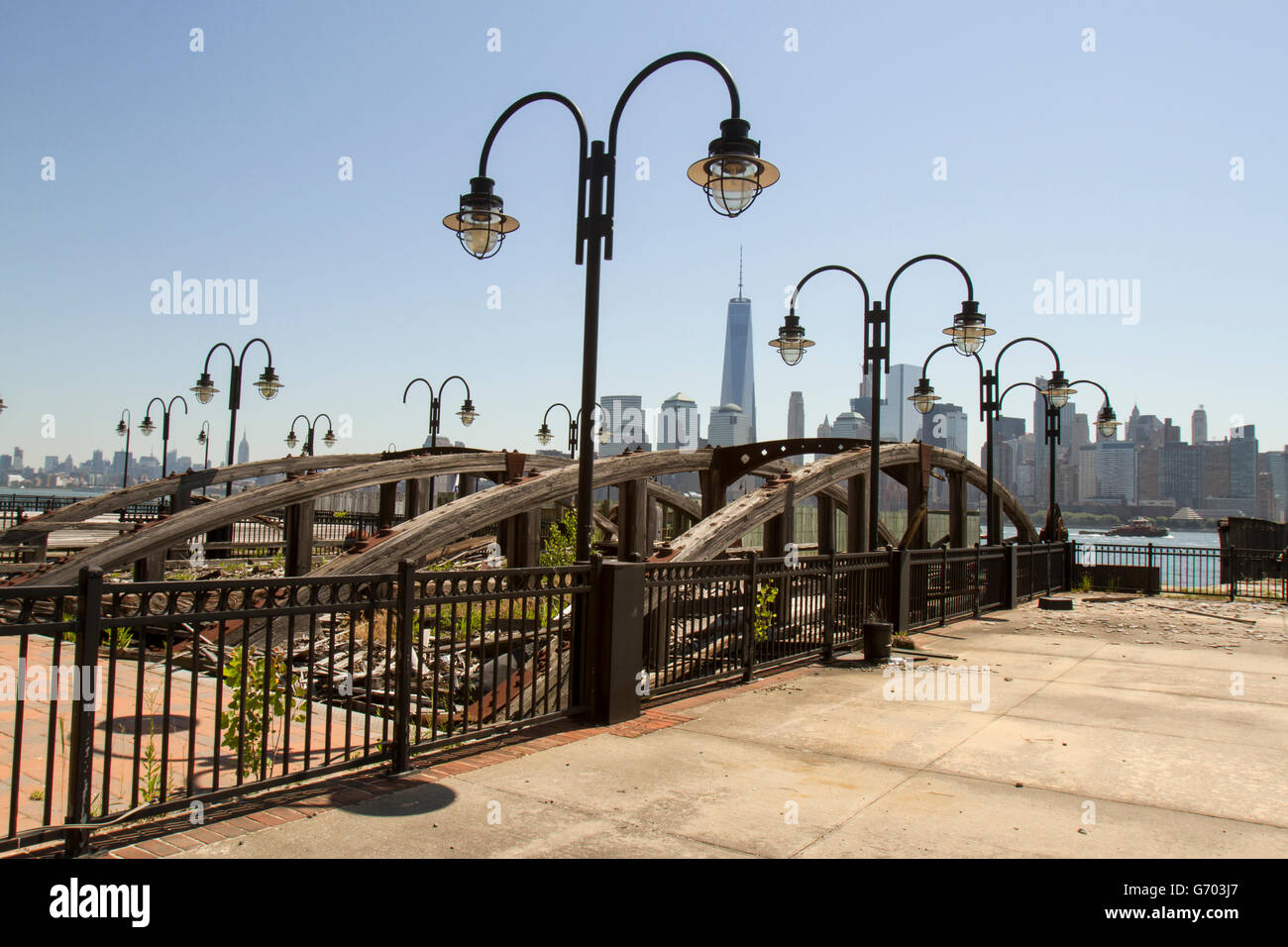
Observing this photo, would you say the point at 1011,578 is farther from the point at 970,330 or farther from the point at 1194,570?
the point at 1194,570

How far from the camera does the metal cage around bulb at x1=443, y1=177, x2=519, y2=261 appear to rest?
7.81 metres

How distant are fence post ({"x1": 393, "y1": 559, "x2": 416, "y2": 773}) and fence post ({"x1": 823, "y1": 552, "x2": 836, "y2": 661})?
6.31 m

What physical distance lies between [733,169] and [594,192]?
4.14 ft

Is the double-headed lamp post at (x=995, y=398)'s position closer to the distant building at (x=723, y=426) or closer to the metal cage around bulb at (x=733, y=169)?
the metal cage around bulb at (x=733, y=169)

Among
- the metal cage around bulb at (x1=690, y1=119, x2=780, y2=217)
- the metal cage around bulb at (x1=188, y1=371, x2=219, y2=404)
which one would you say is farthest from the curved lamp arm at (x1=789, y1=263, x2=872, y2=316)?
the metal cage around bulb at (x1=188, y1=371, x2=219, y2=404)

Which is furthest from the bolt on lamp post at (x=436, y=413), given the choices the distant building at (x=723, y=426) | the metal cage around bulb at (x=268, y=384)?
the distant building at (x=723, y=426)

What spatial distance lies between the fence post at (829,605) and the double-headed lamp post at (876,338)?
8.13ft

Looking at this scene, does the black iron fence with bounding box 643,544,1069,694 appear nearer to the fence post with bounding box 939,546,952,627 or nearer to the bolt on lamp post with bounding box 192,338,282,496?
the fence post with bounding box 939,546,952,627

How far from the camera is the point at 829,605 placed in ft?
34.9

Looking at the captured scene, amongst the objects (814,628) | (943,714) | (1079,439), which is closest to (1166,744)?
(943,714)

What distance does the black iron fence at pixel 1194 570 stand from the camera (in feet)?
72.7

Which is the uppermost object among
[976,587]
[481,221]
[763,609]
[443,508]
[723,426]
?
[723,426]

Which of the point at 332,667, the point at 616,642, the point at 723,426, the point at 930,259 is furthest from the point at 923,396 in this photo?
the point at 723,426

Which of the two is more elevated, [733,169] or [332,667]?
[733,169]
